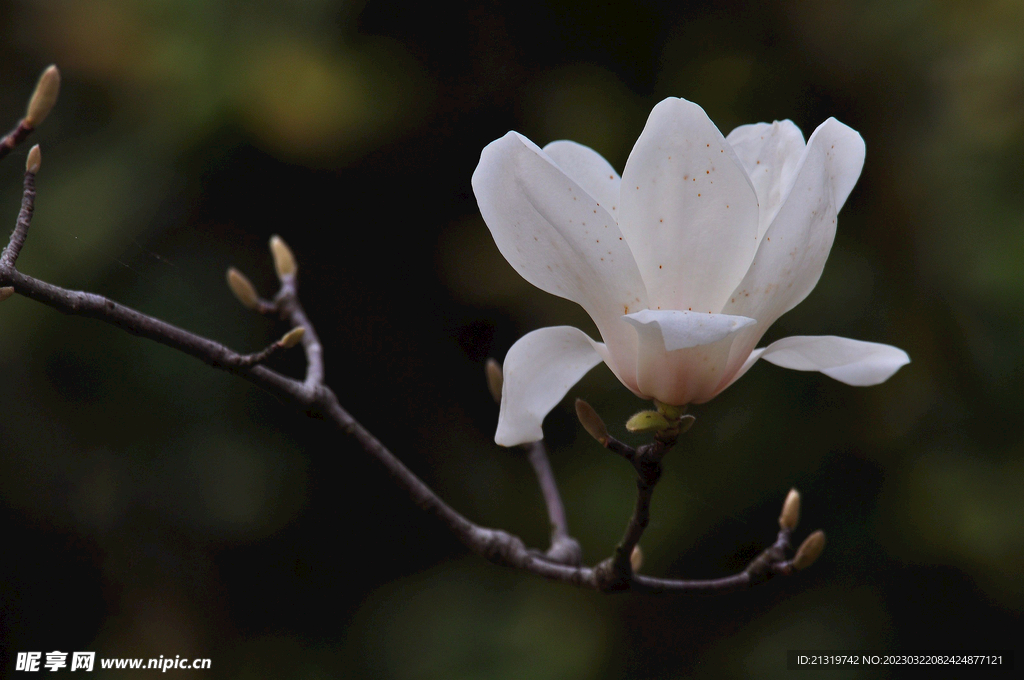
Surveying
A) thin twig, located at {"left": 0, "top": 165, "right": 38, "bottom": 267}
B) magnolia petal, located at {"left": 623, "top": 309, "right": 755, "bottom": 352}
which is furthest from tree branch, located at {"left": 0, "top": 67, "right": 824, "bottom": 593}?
magnolia petal, located at {"left": 623, "top": 309, "right": 755, "bottom": 352}

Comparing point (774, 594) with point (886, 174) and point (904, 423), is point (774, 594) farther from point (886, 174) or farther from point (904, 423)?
point (886, 174)

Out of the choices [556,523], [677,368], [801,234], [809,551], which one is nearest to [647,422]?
[677,368]

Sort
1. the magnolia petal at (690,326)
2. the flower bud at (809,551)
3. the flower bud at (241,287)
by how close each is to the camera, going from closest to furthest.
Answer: the magnolia petal at (690,326) < the flower bud at (809,551) < the flower bud at (241,287)

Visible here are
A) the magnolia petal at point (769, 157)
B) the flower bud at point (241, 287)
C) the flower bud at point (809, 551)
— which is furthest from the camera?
the flower bud at point (241, 287)

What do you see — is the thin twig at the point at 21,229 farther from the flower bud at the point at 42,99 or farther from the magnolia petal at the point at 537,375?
the magnolia petal at the point at 537,375

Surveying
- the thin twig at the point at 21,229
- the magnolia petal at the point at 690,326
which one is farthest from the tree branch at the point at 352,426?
the magnolia petal at the point at 690,326

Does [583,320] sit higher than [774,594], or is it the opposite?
[583,320]

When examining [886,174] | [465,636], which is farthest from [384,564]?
[886,174]
